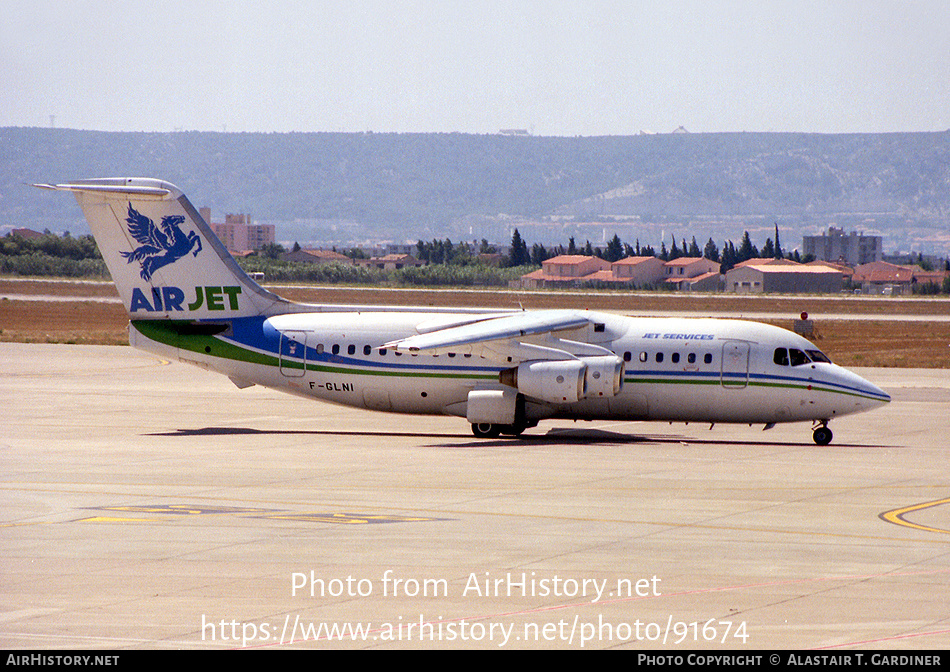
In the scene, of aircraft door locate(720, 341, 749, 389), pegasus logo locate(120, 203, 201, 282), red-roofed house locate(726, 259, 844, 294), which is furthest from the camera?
red-roofed house locate(726, 259, 844, 294)

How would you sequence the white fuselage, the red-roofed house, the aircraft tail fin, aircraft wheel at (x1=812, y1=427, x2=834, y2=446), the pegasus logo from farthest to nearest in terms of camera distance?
A: the red-roofed house → the pegasus logo → the aircraft tail fin → the white fuselage → aircraft wheel at (x1=812, y1=427, x2=834, y2=446)

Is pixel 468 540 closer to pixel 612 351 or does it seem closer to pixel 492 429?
pixel 492 429

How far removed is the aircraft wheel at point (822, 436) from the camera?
1256 inches

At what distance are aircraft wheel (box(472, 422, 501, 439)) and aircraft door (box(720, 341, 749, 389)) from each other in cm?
630

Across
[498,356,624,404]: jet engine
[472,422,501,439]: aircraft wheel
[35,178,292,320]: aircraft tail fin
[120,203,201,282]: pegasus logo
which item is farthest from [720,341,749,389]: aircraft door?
[120,203,201,282]: pegasus logo

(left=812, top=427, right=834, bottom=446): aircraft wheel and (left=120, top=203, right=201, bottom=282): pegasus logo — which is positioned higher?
(left=120, top=203, right=201, bottom=282): pegasus logo

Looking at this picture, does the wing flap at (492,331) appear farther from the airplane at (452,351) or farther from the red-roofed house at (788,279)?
the red-roofed house at (788,279)

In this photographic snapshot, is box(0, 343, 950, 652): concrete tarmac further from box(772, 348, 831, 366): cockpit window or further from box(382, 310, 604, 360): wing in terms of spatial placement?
box(382, 310, 604, 360): wing

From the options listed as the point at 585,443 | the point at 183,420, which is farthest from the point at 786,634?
the point at 183,420

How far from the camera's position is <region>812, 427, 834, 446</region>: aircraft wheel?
3189 centimetres

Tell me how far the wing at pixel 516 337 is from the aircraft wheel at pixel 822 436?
6.13m

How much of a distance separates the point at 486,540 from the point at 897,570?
228 inches

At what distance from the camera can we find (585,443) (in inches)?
1254

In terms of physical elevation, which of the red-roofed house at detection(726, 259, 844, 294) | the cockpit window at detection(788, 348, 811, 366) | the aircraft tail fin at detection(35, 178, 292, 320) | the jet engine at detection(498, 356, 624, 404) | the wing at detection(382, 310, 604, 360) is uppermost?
the aircraft tail fin at detection(35, 178, 292, 320)
